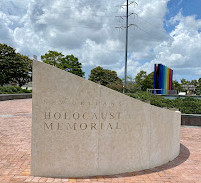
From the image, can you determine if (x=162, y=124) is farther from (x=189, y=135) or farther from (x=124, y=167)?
(x=189, y=135)

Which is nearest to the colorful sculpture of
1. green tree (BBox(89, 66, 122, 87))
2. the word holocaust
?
the word holocaust

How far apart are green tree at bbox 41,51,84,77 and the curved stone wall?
4320cm

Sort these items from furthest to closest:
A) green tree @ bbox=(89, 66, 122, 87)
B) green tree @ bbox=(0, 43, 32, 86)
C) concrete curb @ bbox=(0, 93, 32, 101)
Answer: green tree @ bbox=(89, 66, 122, 87), green tree @ bbox=(0, 43, 32, 86), concrete curb @ bbox=(0, 93, 32, 101)

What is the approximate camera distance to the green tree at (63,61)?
46750 millimetres

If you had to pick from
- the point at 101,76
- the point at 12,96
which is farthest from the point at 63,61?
the point at 12,96

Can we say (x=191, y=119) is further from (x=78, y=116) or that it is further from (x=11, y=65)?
(x=11, y=65)

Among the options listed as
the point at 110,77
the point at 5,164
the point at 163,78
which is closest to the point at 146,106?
the point at 5,164

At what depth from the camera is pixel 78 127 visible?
4305 mm

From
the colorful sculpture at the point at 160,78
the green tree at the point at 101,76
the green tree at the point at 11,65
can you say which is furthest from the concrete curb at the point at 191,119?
the green tree at the point at 101,76

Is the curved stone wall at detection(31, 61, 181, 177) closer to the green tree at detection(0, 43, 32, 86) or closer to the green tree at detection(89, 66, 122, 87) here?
the green tree at detection(0, 43, 32, 86)

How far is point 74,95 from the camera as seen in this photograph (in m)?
4.25

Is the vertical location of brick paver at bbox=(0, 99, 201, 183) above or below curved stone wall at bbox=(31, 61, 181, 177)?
below

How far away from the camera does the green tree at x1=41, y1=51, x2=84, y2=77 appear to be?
46.8 m

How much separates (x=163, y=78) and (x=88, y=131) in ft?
95.0
